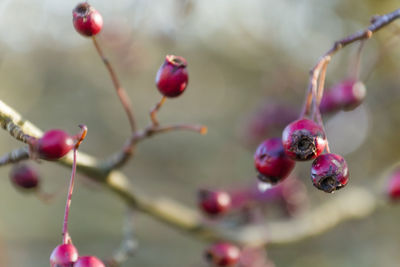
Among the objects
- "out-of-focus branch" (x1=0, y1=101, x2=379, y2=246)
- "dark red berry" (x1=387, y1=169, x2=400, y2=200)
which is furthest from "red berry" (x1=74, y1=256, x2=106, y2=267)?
"dark red berry" (x1=387, y1=169, x2=400, y2=200)

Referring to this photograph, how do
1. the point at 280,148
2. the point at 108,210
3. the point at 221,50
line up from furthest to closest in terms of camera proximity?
the point at 221,50 < the point at 108,210 < the point at 280,148

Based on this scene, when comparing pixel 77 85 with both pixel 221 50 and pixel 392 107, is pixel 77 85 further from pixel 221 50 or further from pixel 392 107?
Result: pixel 392 107

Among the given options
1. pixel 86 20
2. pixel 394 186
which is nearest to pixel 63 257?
pixel 86 20

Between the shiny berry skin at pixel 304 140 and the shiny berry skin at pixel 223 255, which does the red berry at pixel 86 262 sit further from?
the shiny berry skin at pixel 223 255

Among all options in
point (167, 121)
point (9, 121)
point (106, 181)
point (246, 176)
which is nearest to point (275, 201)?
point (106, 181)

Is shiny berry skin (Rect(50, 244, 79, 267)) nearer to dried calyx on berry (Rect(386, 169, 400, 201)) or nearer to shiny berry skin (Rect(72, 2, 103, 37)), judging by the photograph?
shiny berry skin (Rect(72, 2, 103, 37))

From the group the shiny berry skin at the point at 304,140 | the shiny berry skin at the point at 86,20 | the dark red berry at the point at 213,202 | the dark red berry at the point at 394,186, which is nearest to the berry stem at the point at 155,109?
the shiny berry skin at the point at 86,20

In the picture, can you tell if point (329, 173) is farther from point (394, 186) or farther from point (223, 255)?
point (394, 186)
